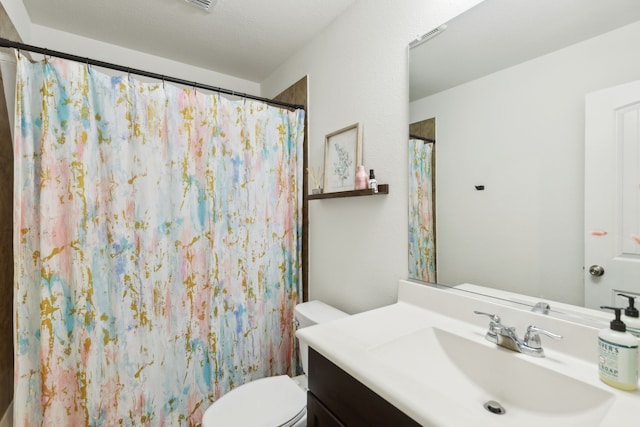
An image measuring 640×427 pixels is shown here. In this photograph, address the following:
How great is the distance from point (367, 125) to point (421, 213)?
533 millimetres

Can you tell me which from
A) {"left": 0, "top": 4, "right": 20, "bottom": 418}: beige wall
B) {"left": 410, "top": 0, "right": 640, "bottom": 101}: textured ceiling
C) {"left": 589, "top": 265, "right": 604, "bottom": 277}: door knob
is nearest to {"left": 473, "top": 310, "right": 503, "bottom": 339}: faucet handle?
{"left": 589, "top": 265, "right": 604, "bottom": 277}: door knob

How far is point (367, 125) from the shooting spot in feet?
4.83

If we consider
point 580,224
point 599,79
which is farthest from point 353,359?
point 599,79

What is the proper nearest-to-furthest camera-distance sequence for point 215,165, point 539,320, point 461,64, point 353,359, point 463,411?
point 463,411 < point 353,359 < point 539,320 < point 461,64 < point 215,165

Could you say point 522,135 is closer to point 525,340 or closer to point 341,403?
point 525,340

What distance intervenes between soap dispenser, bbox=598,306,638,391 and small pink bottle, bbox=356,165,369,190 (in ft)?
3.09

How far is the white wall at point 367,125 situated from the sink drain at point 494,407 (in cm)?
59

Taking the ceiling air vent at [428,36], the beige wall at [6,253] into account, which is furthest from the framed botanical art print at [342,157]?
the beige wall at [6,253]

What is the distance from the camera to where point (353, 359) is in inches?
30.2

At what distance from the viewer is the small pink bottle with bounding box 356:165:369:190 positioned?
4.59ft

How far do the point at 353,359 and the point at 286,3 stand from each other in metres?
1.70

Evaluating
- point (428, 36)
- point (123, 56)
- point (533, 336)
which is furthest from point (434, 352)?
point (123, 56)

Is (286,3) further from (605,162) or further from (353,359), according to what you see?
(353,359)

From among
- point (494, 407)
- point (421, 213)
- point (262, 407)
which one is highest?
point (421, 213)
